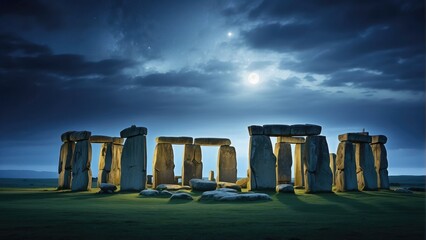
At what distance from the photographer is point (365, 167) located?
1856 centimetres

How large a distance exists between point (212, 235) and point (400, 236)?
261cm

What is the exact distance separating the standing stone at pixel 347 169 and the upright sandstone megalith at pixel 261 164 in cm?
290

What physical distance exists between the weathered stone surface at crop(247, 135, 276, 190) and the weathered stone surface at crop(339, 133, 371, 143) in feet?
11.0

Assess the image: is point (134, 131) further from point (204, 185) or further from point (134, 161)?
point (204, 185)

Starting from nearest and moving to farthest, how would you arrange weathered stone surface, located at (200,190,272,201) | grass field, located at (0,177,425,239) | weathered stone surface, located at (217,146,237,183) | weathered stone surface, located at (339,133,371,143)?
grass field, located at (0,177,425,239)
weathered stone surface, located at (200,190,272,201)
weathered stone surface, located at (339,133,371,143)
weathered stone surface, located at (217,146,237,183)

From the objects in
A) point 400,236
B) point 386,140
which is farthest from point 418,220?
point 386,140

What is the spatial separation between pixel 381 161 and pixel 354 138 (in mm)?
2939

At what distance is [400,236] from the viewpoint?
5.82 m

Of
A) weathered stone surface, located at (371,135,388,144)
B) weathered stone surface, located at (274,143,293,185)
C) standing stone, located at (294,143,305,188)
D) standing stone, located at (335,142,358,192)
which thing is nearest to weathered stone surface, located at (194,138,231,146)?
weathered stone surface, located at (274,143,293,185)

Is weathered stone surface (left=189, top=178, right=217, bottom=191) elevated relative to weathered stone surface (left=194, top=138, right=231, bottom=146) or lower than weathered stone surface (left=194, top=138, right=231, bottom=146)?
lower

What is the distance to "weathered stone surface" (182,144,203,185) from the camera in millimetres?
21377

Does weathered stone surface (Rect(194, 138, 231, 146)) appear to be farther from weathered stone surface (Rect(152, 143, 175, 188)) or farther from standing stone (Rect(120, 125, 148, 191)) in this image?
standing stone (Rect(120, 125, 148, 191))

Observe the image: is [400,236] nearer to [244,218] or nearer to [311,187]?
[244,218]

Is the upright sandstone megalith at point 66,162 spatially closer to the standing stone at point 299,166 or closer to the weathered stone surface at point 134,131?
the weathered stone surface at point 134,131
